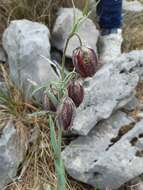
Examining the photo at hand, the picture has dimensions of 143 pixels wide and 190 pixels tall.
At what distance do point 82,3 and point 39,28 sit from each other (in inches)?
20.6

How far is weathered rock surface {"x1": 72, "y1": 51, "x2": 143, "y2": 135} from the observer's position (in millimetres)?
2416

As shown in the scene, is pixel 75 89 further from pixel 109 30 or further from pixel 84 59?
pixel 109 30

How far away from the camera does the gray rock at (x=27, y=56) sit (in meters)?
2.55

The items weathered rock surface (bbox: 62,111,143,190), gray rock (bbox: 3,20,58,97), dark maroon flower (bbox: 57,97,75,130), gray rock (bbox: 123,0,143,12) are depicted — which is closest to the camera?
dark maroon flower (bbox: 57,97,75,130)

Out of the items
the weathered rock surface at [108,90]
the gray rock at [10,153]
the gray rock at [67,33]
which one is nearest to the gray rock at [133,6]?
the gray rock at [67,33]

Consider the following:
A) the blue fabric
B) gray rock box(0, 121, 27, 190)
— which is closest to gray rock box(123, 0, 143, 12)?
the blue fabric

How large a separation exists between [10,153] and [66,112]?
1.01 meters

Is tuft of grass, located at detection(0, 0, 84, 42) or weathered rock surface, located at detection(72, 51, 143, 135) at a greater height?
tuft of grass, located at detection(0, 0, 84, 42)

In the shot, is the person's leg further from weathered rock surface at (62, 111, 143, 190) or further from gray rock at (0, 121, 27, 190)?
gray rock at (0, 121, 27, 190)

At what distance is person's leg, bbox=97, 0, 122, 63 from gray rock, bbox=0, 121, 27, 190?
75 cm

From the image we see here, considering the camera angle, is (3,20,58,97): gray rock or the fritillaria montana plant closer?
the fritillaria montana plant

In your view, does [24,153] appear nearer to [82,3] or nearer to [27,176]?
[27,176]

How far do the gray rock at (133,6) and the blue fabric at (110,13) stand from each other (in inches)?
21.2

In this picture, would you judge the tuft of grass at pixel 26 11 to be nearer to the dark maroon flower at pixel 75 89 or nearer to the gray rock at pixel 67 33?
the gray rock at pixel 67 33
